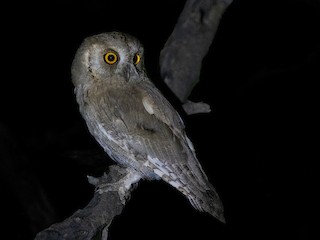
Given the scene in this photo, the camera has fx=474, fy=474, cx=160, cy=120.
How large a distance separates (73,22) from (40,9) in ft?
1.37

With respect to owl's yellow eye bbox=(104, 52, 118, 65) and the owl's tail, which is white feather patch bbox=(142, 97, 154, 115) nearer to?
owl's yellow eye bbox=(104, 52, 118, 65)

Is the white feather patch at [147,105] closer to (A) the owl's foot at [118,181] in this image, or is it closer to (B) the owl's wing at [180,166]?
(B) the owl's wing at [180,166]

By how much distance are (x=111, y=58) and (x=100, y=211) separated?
3.36ft

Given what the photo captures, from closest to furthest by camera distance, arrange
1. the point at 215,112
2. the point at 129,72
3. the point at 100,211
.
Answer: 1. the point at 100,211
2. the point at 129,72
3. the point at 215,112

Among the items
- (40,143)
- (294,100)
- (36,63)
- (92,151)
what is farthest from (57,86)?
(294,100)

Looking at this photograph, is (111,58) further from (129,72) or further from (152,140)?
(152,140)

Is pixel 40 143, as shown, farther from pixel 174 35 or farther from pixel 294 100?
pixel 294 100

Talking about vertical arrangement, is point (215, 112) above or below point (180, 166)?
below

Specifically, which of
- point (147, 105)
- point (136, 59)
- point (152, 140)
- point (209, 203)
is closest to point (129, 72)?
point (136, 59)

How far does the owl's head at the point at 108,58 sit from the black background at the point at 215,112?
1.55 meters

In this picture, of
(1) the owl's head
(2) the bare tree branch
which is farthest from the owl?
(2) the bare tree branch

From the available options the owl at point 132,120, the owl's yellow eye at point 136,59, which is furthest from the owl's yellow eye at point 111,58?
the owl's yellow eye at point 136,59

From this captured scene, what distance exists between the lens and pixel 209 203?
2.68 meters

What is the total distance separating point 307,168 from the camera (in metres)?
5.47
